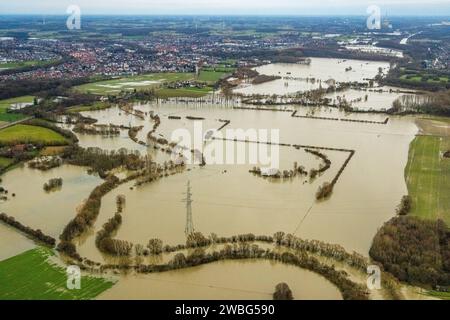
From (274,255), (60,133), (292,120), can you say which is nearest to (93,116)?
(60,133)

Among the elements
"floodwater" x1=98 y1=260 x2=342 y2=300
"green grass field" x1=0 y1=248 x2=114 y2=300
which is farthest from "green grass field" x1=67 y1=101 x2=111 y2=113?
"floodwater" x1=98 y1=260 x2=342 y2=300

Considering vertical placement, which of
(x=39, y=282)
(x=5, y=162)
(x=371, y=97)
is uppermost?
(x=371, y=97)

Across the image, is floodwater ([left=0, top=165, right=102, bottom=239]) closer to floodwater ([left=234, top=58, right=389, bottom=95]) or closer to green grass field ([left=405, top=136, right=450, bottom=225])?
green grass field ([left=405, top=136, right=450, bottom=225])

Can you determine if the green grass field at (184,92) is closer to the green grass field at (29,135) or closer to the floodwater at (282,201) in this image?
the green grass field at (29,135)

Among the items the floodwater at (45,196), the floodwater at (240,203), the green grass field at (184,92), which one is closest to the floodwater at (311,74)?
the green grass field at (184,92)

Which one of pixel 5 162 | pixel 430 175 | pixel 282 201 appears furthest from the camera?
pixel 5 162

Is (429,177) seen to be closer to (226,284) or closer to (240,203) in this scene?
(240,203)

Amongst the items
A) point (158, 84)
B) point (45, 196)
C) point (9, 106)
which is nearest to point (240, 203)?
point (45, 196)
